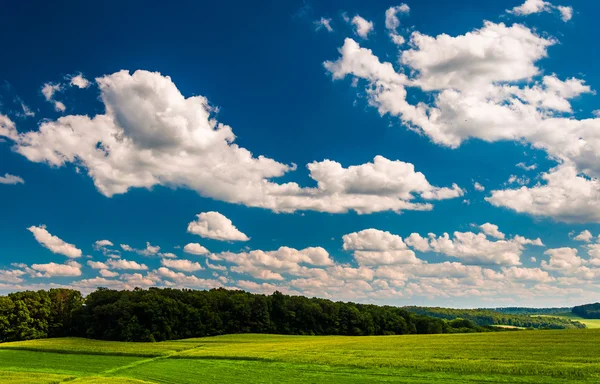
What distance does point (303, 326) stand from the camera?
122 metres

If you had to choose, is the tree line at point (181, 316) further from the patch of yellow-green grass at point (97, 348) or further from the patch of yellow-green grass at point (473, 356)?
the patch of yellow-green grass at point (473, 356)

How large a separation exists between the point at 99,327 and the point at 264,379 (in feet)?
230

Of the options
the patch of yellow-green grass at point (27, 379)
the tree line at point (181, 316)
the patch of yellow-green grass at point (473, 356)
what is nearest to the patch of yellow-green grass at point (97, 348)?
the patch of yellow-green grass at point (473, 356)

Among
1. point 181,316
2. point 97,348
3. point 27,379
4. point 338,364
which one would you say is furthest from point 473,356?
point 181,316

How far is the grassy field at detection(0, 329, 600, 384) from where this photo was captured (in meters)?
36.3

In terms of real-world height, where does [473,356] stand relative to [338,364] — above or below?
above

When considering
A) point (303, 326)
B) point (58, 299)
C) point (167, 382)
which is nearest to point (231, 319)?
point (303, 326)

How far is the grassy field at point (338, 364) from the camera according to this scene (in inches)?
1430

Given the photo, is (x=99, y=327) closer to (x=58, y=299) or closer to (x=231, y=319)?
(x=58, y=299)

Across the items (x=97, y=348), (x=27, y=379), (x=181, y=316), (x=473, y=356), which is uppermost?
(x=181, y=316)

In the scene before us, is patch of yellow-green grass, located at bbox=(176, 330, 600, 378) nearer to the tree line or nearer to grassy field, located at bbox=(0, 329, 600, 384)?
grassy field, located at bbox=(0, 329, 600, 384)

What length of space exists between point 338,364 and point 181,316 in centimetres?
6566

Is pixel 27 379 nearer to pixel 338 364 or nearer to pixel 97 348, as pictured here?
pixel 338 364

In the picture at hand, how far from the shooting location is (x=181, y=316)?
103 meters
